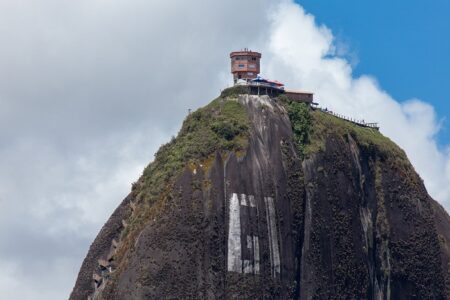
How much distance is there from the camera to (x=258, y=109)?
151 meters

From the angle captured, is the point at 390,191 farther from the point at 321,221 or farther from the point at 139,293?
the point at 139,293

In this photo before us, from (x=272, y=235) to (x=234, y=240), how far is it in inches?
179

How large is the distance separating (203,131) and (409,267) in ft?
94.6

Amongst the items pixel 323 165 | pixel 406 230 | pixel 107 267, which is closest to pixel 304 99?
pixel 323 165

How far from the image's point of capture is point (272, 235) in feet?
474

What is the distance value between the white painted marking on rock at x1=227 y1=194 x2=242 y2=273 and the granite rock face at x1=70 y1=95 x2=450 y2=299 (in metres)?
0.09

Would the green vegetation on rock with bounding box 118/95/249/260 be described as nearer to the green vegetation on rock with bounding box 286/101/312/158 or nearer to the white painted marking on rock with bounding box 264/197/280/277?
the green vegetation on rock with bounding box 286/101/312/158

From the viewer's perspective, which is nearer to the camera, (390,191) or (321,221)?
(321,221)

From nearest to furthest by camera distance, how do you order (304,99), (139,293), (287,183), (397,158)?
(139,293) → (287,183) → (304,99) → (397,158)

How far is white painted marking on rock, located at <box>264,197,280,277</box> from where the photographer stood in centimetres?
14362

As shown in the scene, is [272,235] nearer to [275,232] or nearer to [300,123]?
[275,232]

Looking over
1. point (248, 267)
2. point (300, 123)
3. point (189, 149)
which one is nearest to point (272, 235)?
point (248, 267)

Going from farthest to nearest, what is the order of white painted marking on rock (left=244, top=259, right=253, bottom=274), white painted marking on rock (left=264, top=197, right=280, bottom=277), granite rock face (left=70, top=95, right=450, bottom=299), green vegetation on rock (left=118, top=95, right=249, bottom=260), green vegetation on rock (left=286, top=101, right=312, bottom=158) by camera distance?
green vegetation on rock (left=286, top=101, right=312, bottom=158)
green vegetation on rock (left=118, top=95, right=249, bottom=260)
white painted marking on rock (left=264, top=197, right=280, bottom=277)
white painted marking on rock (left=244, top=259, right=253, bottom=274)
granite rock face (left=70, top=95, right=450, bottom=299)

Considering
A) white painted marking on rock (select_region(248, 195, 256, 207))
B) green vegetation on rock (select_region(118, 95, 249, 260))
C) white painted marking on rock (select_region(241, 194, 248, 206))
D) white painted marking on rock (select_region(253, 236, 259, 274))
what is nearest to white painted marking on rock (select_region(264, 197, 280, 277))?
white painted marking on rock (select_region(248, 195, 256, 207))
